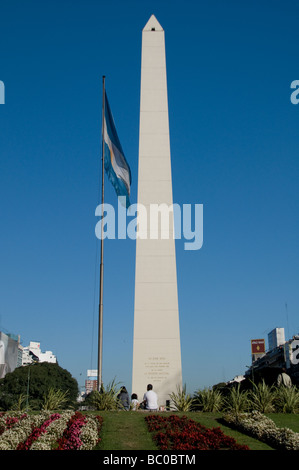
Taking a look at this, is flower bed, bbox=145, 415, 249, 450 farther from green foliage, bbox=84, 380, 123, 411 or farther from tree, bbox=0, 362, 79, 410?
tree, bbox=0, 362, 79, 410

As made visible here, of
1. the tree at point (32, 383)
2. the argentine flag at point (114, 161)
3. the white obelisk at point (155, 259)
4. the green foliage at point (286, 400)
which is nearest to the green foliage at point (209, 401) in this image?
the green foliage at point (286, 400)

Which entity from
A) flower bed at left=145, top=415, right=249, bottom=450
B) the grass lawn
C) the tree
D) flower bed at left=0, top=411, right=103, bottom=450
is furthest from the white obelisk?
the tree

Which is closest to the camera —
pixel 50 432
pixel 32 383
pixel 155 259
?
pixel 50 432

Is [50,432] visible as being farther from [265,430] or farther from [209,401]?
[209,401]

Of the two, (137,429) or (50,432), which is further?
(137,429)

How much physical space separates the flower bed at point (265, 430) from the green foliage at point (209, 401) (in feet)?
6.40

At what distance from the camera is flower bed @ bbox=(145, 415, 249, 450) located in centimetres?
957

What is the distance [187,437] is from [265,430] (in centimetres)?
181

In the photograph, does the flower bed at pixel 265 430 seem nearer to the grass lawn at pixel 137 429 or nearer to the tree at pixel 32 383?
the grass lawn at pixel 137 429

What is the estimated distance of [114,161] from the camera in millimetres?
19641

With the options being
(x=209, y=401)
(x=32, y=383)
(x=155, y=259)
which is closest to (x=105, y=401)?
(x=209, y=401)

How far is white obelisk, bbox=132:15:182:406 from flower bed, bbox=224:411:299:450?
792cm

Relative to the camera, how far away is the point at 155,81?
24.3 meters
